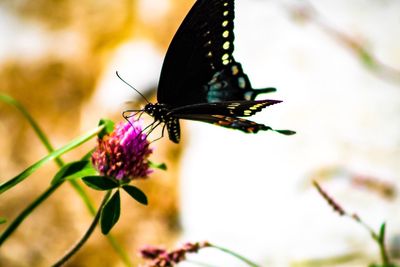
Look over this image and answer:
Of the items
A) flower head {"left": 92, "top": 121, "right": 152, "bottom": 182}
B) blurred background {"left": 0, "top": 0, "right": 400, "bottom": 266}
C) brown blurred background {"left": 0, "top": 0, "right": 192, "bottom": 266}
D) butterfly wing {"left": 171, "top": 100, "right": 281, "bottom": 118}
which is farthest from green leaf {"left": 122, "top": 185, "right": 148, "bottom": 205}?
brown blurred background {"left": 0, "top": 0, "right": 192, "bottom": 266}

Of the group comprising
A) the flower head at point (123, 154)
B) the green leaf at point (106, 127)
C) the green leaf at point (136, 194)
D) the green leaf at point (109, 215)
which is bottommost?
the green leaf at point (109, 215)

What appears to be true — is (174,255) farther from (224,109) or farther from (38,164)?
(224,109)

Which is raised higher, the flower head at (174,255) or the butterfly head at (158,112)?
the butterfly head at (158,112)

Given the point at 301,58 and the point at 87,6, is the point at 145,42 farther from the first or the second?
the point at 301,58

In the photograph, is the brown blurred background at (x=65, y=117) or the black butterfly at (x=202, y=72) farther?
the brown blurred background at (x=65, y=117)

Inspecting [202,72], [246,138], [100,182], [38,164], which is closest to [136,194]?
[100,182]

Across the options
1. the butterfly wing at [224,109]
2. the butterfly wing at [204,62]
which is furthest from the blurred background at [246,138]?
the butterfly wing at [224,109]

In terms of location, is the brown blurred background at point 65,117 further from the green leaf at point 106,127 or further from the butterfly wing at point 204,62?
the green leaf at point 106,127
